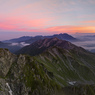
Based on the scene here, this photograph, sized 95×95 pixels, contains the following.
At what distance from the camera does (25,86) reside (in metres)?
121

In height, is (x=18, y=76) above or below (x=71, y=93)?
above

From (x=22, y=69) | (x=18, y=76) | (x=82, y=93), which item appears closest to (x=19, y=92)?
(x=18, y=76)

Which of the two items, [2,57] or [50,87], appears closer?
[2,57]

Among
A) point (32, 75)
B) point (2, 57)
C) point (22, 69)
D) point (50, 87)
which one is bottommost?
point (50, 87)

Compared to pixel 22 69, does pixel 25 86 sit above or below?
below

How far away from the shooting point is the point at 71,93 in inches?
5881

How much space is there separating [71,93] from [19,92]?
257 feet

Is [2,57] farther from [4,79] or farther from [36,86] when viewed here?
[36,86]

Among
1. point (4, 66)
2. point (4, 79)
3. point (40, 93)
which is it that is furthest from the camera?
point (40, 93)

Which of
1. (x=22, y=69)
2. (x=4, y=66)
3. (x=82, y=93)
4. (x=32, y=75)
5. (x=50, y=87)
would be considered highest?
(x=4, y=66)

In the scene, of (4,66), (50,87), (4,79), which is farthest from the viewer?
(50,87)

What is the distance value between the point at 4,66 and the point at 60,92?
89.6 meters

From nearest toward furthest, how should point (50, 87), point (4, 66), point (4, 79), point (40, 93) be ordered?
point (4, 79), point (4, 66), point (40, 93), point (50, 87)

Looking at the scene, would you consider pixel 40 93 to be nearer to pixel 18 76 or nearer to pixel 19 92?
pixel 19 92
